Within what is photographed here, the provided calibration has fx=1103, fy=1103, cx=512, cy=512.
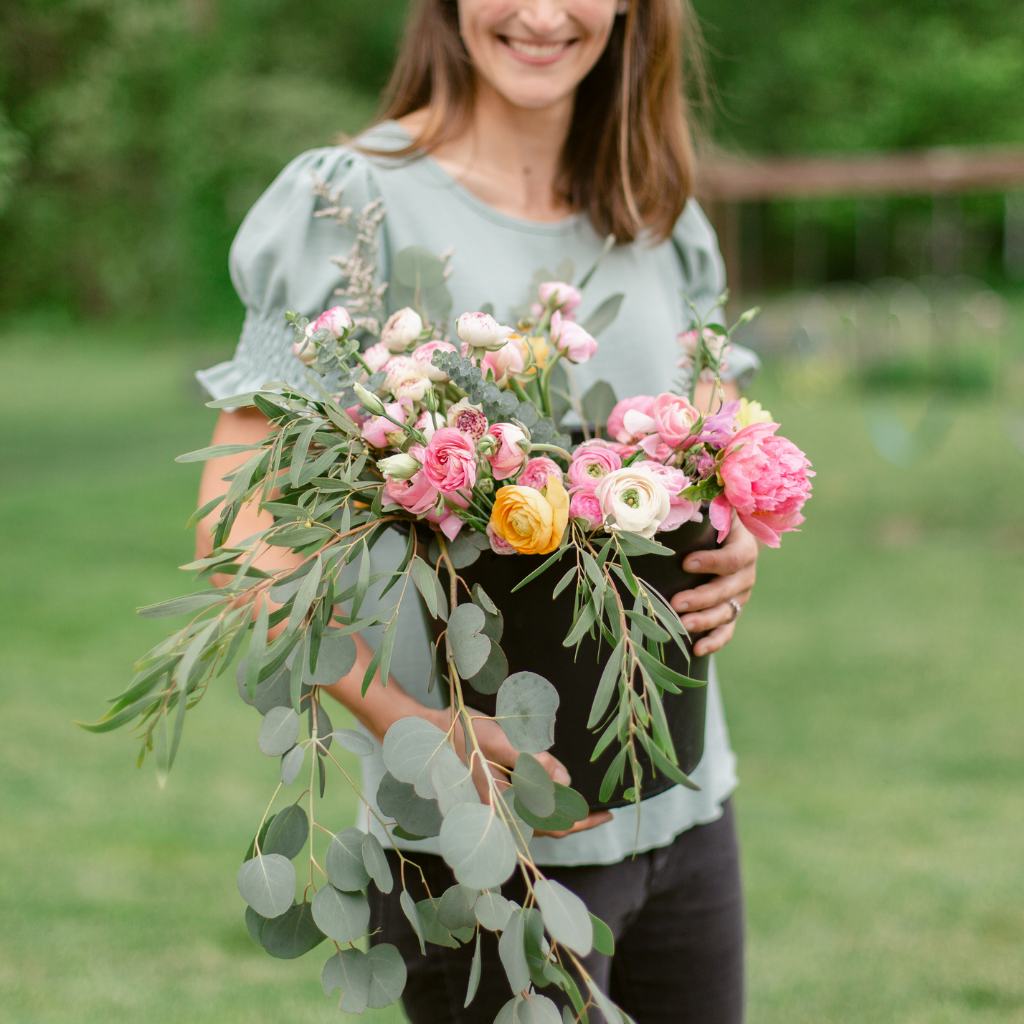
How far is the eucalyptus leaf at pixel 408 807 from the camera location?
89 cm

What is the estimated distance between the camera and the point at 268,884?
86cm

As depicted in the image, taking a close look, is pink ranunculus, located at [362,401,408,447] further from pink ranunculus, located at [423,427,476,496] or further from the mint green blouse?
the mint green blouse

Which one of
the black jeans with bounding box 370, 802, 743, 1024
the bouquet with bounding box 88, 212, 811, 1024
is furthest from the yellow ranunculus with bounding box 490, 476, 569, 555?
the black jeans with bounding box 370, 802, 743, 1024

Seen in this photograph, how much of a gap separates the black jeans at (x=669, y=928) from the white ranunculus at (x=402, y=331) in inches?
22.2

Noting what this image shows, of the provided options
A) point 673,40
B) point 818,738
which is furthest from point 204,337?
point 673,40

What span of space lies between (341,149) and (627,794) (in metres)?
0.80

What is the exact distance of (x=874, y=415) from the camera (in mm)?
10859

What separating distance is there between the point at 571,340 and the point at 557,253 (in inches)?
12.8

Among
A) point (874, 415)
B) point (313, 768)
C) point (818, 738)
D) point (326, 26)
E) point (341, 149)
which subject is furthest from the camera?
point (326, 26)

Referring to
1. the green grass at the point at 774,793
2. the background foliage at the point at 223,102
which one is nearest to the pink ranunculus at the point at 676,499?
the background foliage at the point at 223,102

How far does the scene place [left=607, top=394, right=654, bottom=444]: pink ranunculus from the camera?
108 centimetres

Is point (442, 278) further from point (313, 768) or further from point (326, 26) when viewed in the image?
point (326, 26)

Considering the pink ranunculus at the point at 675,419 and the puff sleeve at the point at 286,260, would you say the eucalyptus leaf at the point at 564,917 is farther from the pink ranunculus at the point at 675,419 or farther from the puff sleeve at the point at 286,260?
the puff sleeve at the point at 286,260

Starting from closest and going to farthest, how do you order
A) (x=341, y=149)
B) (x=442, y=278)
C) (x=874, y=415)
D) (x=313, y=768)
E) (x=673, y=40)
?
(x=313, y=768) < (x=442, y=278) < (x=341, y=149) < (x=673, y=40) < (x=874, y=415)
